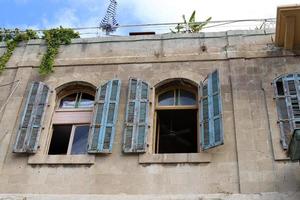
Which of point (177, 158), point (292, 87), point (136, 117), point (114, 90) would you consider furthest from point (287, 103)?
point (114, 90)

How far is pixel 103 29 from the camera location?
12055mm

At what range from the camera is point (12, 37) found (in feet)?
38.8

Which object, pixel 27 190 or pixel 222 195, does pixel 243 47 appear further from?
pixel 27 190

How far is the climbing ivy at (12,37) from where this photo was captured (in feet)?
37.3

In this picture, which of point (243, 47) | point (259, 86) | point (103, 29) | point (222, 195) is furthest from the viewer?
point (103, 29)

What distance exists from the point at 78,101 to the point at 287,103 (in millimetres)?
5060

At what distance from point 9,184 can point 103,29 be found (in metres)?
5.39

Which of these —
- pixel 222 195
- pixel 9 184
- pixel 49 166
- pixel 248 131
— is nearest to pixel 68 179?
pixel 49 166

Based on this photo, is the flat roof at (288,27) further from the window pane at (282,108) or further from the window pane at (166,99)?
the window pane at (166,99)

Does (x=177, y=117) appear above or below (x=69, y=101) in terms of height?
below

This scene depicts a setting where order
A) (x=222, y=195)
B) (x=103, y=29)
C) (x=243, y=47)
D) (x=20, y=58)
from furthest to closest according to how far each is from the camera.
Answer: (x=103, y=29), (x=20, y=58), (x=243, y=47), (x=222, y=195)

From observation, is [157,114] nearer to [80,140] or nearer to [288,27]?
[80,140]

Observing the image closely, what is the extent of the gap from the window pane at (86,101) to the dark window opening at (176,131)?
5.80 ft

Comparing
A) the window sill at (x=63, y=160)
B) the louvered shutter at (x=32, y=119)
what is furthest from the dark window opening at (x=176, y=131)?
the louvered shutter at (x=32, y=119)
